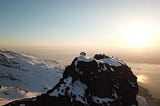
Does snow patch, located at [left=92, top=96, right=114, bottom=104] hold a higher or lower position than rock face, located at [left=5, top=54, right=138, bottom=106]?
lower

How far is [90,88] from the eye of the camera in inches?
4916

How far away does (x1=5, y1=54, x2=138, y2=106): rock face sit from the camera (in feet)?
388

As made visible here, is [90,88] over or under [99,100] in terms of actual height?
over

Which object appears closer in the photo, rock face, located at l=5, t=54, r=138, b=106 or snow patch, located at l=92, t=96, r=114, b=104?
rock face, located at l=5, t=54, r=138, b=106

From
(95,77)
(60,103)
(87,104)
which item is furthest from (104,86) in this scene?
(60,103)

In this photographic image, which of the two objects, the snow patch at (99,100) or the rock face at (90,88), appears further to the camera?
the snow patch at (99,100)

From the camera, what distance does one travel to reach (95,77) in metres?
127

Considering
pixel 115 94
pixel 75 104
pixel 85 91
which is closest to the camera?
pixel 75 104

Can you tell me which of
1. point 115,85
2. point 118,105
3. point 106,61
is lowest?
point 118,105

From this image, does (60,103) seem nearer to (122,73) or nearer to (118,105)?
(118,105)

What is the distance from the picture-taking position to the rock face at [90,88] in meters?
118

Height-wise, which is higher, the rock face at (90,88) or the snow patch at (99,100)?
the rock face at (90,88)

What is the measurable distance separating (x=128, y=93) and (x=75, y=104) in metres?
36.8

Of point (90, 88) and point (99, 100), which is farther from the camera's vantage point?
point (90, 88)
